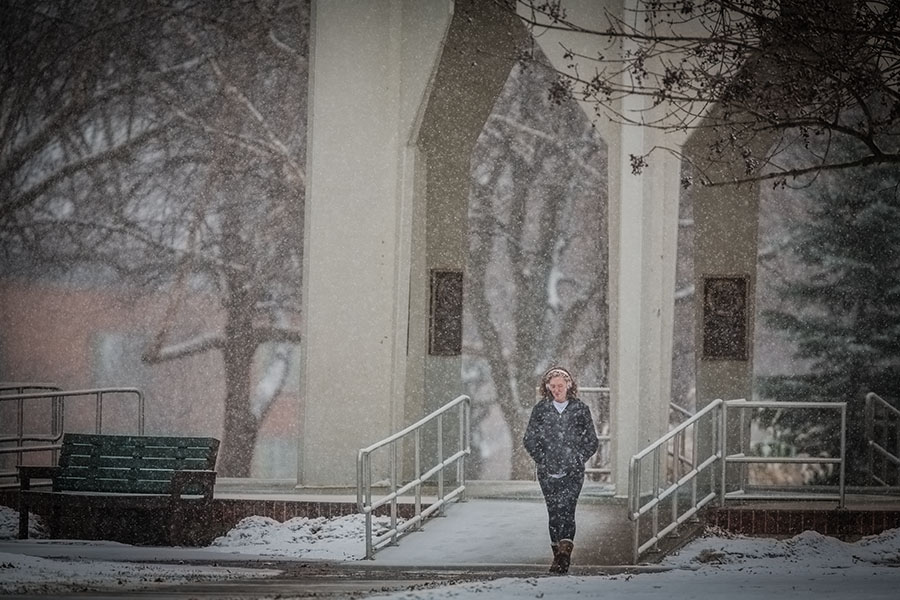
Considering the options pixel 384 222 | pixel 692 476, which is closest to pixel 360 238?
pixel 384 222

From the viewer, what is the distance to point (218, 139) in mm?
24797

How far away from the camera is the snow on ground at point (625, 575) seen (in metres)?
8.98

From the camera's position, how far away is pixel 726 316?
1545 centimetres

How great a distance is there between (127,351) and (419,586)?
60.7 feet

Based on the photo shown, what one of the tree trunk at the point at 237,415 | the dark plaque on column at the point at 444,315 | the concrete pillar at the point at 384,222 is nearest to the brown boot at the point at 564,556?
the concrete pillar at the point at 384,222

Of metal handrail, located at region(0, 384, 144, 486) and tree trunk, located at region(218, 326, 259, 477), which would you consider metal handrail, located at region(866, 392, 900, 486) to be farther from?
tree trunk, located at region(218, 326, 259, 477)

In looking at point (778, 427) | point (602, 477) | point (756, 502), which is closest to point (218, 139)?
point (602, 477)

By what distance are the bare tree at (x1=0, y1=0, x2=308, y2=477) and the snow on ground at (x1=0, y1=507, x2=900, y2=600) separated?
1138cm

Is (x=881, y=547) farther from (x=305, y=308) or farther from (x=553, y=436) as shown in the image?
(x=305, y=308)

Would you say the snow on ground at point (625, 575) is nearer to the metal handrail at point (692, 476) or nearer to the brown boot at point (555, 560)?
the metal handrail at point (692, 476)

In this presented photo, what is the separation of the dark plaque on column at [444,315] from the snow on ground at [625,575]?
2547 mm

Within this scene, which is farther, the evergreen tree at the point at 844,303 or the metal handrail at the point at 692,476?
the evergreen tree at the point at 844,303

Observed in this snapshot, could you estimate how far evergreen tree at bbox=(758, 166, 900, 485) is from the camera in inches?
896

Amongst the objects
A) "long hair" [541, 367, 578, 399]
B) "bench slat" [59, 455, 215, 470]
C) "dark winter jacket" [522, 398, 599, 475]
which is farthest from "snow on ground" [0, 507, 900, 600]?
"long hair" [541, 367, 578, 399]
